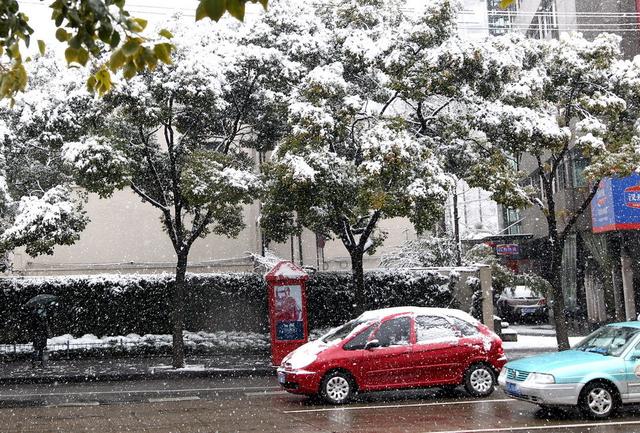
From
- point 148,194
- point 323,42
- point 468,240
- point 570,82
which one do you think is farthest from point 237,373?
point 468,240

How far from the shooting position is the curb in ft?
55.3

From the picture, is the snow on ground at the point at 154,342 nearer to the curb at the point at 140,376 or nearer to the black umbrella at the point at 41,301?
the black umbrella at the point at 41,301

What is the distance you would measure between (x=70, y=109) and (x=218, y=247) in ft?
39.9

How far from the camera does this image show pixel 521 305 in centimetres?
2955

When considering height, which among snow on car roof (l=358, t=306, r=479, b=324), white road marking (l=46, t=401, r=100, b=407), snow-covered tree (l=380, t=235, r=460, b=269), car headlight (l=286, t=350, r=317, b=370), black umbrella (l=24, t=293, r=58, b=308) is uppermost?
snow-covered tree (l=380, t=235, r=460, b=269)

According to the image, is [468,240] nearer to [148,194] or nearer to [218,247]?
[218,247]

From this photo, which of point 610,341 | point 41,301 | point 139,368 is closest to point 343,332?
point 610,341

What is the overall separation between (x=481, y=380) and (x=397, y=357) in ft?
5.38

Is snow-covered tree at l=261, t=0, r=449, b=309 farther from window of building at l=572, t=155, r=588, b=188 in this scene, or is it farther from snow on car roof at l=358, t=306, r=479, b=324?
window of building at l=572, t=155, r=588, b=188

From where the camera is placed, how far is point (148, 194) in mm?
19094

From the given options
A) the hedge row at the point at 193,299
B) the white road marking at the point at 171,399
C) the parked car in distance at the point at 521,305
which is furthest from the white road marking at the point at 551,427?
the parked car in distance at the point at 521,305

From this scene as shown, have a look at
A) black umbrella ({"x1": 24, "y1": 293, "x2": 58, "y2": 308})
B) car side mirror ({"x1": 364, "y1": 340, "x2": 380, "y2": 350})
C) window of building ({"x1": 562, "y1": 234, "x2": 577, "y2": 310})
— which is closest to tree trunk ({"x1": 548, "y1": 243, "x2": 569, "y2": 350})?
car side mirror ({"x1": 364, "y1": 340, "x2": 380, "y2": 350})

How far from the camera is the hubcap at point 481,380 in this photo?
13.1 m

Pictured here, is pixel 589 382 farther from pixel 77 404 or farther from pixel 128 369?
pixel 128 369
